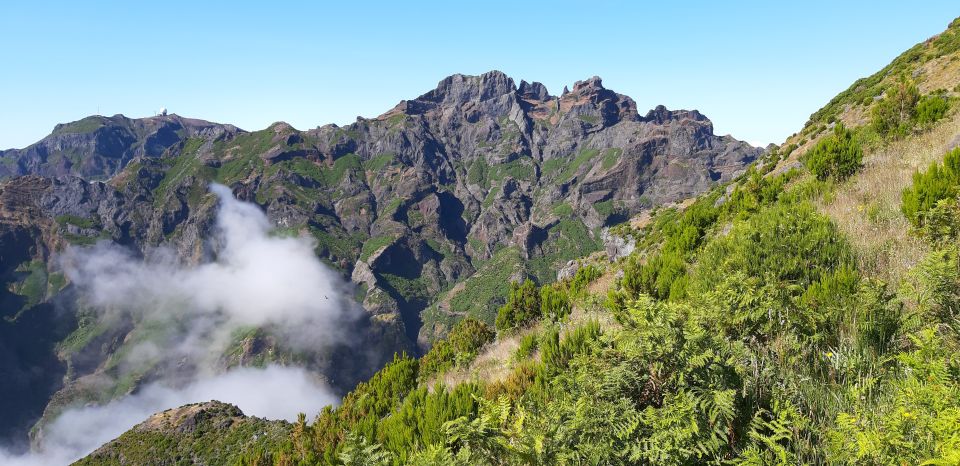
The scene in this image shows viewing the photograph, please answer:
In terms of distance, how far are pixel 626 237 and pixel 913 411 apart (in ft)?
207

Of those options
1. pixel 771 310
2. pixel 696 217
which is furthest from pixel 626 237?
pixel 771 310

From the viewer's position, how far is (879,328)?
5.29 meters

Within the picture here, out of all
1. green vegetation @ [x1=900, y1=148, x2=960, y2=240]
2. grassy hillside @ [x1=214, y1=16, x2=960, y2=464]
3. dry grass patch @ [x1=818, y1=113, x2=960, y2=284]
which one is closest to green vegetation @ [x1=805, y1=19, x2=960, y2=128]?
dry grass patch @ [x1=818, y1=113, x2=960, y2=284]

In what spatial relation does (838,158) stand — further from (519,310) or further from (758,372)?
(758,372)

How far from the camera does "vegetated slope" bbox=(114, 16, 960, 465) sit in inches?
149

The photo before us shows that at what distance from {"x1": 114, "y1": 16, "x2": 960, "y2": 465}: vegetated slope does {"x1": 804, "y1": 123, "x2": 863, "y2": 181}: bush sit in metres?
3.02

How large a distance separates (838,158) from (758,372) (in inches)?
506

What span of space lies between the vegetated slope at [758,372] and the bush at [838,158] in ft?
9.90

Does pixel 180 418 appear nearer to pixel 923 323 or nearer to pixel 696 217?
pixel 696 217

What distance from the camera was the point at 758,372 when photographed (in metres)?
4.83

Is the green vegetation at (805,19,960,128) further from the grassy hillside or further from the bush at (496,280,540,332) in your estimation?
the grassy hillside

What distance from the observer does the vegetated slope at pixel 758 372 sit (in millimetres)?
3789

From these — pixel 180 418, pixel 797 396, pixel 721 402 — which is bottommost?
pixel 180 418

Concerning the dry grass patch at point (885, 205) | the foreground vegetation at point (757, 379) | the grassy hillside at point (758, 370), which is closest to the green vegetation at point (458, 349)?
the grassy hillside at point (758, 370)
